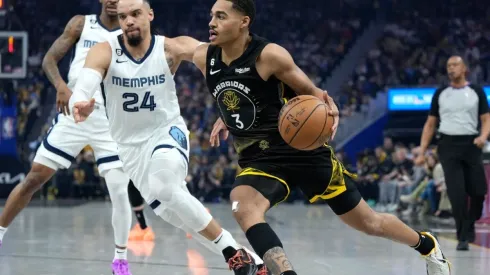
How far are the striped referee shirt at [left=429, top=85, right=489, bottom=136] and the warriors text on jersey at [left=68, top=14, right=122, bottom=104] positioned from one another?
3.69 m

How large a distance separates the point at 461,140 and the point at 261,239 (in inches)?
191

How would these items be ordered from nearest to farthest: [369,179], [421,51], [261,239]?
[261,239] → [369,179] → [421,51]

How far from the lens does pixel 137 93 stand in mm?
6336

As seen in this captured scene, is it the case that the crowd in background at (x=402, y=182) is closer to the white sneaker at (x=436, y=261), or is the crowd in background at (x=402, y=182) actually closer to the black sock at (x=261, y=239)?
the white sneaker at (x=436, y=261)

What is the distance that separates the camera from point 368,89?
23.8 metres

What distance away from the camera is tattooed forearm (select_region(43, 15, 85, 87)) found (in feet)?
24.4

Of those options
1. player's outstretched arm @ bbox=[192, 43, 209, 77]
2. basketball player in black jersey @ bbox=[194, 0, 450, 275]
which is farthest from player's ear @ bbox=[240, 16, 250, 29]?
player's outstretched arm @ bbox=[192, 43, 209, 77]

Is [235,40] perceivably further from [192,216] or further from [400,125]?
[400,125]

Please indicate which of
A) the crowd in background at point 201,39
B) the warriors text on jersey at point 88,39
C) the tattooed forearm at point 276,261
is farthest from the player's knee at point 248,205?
the crowd in background at point 201,39

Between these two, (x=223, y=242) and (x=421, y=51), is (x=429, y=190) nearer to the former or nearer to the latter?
(x=223, y=242)

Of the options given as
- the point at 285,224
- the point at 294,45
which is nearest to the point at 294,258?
the point at 285,224

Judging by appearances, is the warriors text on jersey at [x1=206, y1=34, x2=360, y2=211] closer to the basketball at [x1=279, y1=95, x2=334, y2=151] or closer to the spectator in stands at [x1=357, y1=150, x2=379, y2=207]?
the basketball at [x1=279, y1=95, x2=334, y2=151]

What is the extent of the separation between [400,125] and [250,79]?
17183mm

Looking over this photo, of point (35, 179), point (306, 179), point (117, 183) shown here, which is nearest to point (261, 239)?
point (306, 179)
